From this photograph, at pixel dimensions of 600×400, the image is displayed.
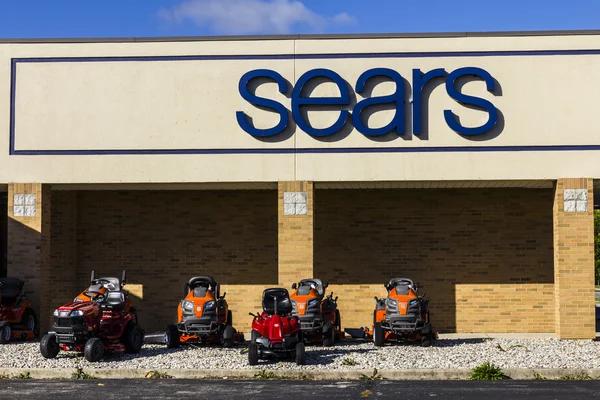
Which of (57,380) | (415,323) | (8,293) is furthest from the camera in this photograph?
(8,293)

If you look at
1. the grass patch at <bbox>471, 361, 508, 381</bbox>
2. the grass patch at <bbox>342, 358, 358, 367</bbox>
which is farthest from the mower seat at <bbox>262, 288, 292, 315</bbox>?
the grass patch at <bbox>471, 361, 508, 381</bbox>

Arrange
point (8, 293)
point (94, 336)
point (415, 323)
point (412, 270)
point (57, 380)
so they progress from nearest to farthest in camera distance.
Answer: point (57, 380)
point (94, 336)
point (415, 323)
point (8, 293)
point (412, 270)

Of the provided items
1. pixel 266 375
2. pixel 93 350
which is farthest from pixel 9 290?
pixel 266 375

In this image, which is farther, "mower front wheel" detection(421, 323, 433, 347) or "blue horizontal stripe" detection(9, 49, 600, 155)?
"blue horizontal stripe" detection(9, 49, 600, 155)

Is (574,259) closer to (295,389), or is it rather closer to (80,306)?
(295,389)

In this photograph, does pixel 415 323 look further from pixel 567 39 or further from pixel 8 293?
pixel 8 293

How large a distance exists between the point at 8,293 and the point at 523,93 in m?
12.0

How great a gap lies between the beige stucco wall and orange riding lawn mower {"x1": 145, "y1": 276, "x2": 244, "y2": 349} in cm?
Answer: 306

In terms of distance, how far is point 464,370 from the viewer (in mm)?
12523

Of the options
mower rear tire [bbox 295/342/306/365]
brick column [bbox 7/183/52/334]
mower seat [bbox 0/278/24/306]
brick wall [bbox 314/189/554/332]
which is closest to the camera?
mower rear tire [bbox 295/342/306/365]

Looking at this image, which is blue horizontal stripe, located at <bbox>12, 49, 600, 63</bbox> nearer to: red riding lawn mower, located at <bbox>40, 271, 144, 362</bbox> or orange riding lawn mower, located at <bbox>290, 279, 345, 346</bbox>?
orange riding lawn mower, located at <bbox>290, 279, 345, 346</bbox>

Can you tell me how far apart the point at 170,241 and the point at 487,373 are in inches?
386

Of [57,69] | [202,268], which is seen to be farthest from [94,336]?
[57,69]

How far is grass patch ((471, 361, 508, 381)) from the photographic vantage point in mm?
12312
